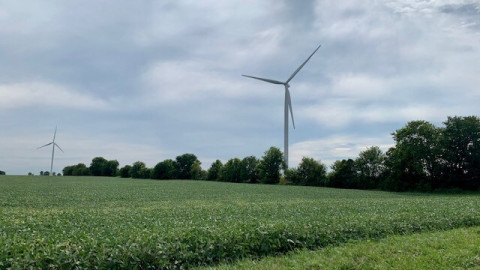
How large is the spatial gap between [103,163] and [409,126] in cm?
14109

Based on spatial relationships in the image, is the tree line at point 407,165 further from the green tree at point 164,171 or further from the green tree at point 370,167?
the green tree at point 164,171

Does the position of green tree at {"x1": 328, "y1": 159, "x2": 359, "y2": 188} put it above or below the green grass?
above

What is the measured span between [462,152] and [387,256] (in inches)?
2153

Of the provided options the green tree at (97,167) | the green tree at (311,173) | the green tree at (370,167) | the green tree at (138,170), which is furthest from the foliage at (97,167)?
the green tree at (370,167)

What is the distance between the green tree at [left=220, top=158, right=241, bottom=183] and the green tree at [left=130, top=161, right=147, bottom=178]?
1675 inches

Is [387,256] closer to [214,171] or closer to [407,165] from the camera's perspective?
[407,165]

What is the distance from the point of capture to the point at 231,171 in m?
102

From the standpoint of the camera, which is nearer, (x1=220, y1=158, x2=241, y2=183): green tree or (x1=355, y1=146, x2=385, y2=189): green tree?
(x1=355, y1=146, x2=385, y2=189): green tree

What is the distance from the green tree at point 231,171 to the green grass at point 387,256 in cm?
8971

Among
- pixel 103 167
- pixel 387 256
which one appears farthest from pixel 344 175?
pixel 103 167

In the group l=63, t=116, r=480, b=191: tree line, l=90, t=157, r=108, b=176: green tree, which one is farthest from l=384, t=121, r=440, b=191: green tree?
l=90, t=157, r=108, b=176: green tree

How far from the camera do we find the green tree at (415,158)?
5550 centimetres

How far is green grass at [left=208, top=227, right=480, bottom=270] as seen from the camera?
8500mm

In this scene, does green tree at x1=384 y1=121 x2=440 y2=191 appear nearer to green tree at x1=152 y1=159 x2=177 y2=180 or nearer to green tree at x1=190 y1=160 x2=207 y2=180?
green tree at x1=190 y1=160 x2=207 y2=180
